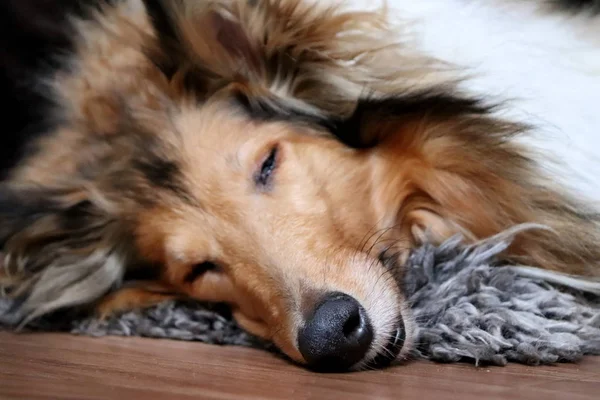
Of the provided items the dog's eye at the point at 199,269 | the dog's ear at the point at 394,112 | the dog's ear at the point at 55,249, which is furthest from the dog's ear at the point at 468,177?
the dog's ear at the point at 55,249

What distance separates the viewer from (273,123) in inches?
68.4

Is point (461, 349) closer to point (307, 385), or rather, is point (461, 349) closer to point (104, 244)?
point (307, 385)

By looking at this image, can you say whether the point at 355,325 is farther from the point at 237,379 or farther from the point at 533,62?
the point at 533,62

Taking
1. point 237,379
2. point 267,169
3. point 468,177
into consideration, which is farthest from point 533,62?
point 237,379

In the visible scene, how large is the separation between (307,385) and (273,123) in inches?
30.1

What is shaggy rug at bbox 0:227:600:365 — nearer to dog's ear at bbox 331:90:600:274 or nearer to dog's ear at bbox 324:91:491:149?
dog's ear at bbox 331:90:600:274

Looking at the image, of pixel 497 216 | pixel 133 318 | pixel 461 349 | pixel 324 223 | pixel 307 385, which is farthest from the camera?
pixel 133 318

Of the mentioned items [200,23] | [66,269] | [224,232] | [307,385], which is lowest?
[66,269]

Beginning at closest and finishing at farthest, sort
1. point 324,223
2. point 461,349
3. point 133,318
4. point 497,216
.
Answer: point 461,349 → point 324,223 → point 497,216 → point 133,318

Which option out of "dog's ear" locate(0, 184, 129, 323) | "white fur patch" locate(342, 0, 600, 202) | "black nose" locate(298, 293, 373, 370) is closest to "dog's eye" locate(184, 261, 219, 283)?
"dog's ear" locate(0, 184, 129, 323)

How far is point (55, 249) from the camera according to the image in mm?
1936

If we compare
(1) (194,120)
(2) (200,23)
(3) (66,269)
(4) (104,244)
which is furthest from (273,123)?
(3) (66,269)

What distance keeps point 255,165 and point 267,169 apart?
3cm

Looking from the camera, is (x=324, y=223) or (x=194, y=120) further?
(x=194, y=120)
